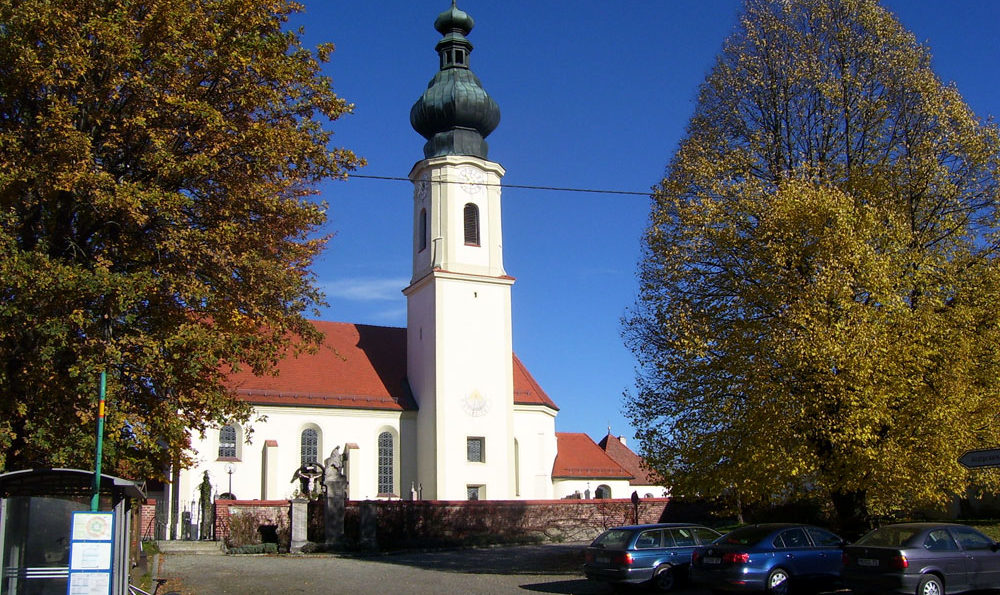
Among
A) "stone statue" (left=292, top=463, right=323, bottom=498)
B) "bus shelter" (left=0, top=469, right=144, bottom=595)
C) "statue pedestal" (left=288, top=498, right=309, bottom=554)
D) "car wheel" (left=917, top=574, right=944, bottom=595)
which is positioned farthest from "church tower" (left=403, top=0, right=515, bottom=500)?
"car wheel" (left=917, top=574, right=944, bottom=595)

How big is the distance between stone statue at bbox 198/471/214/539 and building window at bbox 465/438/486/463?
9897mm

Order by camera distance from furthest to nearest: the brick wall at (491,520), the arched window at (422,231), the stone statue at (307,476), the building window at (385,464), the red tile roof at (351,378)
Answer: the arched window at (422,231) < the building window at (385,464) < the red tile roof at (351,378) < the stone statue at (307,476) < the brick wall at (491,520)

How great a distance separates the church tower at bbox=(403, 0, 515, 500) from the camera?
117 feet

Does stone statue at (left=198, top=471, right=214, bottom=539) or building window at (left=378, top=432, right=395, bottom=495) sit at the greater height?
building window at (left=378, top=432, right=395, bottom=495)

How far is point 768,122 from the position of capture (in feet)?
66.9

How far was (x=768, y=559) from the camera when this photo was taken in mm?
13945

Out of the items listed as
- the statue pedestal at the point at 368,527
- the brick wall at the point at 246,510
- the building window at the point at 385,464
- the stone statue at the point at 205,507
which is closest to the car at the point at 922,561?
the statue pedestal at the point at 368,527

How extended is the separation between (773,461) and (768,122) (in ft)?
28.1

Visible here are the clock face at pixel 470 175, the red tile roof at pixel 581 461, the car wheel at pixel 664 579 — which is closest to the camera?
the car wheel at pixel 664 579

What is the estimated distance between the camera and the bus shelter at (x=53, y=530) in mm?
10906

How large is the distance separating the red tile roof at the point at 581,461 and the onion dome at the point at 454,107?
1488 centimetres

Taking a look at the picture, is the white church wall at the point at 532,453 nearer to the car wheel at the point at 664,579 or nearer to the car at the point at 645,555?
the car at the point at 645,555

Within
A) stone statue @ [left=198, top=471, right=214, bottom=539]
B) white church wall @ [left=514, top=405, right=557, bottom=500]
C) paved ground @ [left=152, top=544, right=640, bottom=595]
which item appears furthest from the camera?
white church wall @ [left=514, top=405, right=557, bottom=500]

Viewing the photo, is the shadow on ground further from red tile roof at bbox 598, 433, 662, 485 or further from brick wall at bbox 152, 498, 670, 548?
red tile roof at bbox 598, 433, 662, 485
